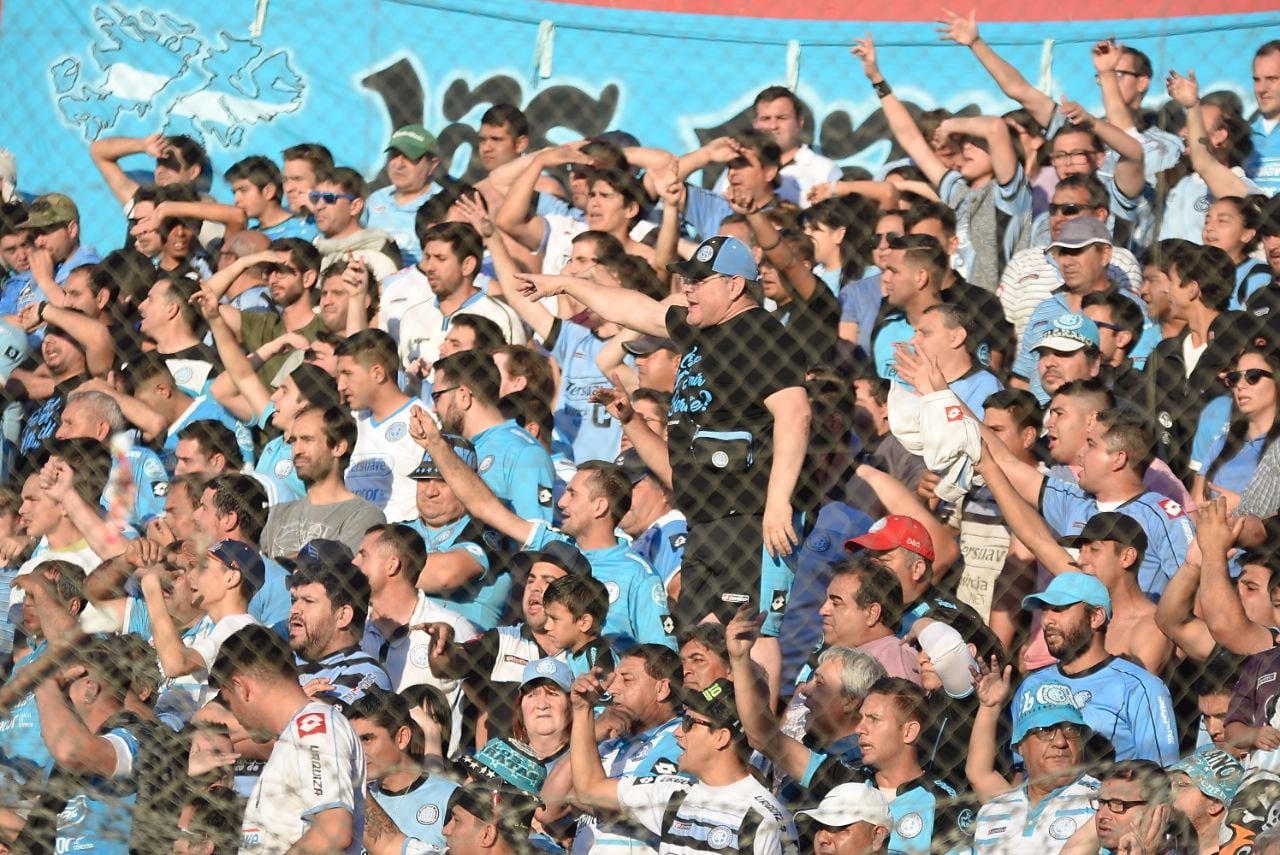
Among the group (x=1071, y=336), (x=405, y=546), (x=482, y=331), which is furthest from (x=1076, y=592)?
(x=482, y=331)

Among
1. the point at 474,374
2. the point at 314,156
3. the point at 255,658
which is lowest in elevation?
the point at 255,658

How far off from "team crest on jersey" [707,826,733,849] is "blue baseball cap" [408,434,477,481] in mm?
Result: 1638

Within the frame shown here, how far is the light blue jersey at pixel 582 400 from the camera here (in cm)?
692

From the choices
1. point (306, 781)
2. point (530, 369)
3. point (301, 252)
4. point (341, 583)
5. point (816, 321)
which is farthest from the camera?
point (301, 252)

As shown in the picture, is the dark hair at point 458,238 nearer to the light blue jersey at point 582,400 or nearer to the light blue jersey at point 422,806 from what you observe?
the light blue jersey at point 582,400

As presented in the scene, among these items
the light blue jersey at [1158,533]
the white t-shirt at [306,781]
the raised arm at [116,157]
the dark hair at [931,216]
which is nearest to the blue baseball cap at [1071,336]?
the light blue jersey at [1158,533]

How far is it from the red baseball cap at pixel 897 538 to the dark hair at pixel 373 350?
181cm

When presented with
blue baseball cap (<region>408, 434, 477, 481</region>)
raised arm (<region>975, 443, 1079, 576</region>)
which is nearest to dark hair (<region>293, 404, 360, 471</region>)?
blue baseball cap (<region>408, 434, 477, 481</region>)

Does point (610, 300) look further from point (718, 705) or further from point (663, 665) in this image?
point (718, 705)

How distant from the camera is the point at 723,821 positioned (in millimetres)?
5016

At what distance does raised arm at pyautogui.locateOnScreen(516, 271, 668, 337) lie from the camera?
20.5 ft

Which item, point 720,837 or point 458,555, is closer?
point 720,837

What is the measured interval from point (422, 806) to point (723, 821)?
80 cm

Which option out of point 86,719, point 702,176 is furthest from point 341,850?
point 702,176
